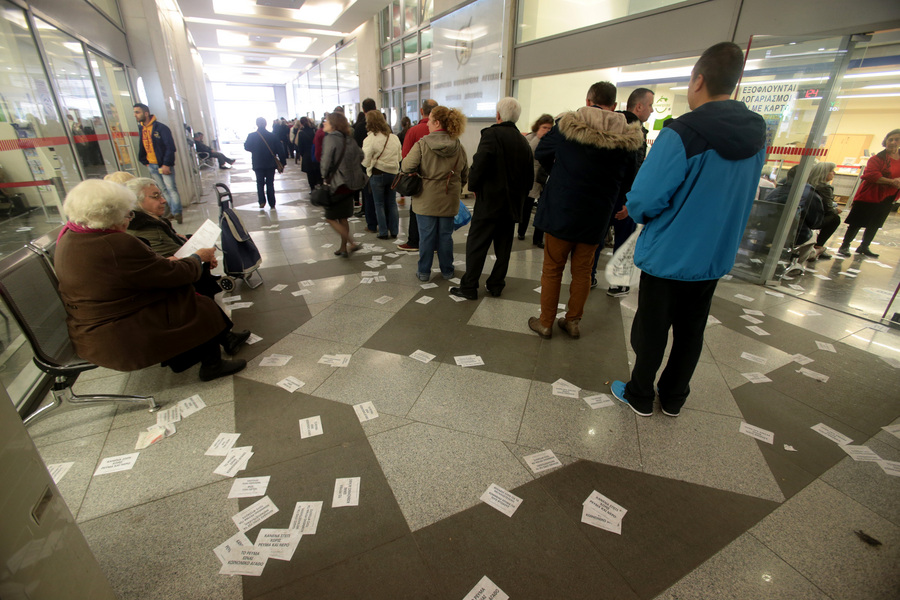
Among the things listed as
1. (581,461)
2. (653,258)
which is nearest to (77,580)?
(581,461)

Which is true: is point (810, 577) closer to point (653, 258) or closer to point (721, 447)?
point (721, 447)

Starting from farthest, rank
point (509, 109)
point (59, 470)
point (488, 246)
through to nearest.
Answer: point (488, 246) < point (509, 109) < point (59, 470)

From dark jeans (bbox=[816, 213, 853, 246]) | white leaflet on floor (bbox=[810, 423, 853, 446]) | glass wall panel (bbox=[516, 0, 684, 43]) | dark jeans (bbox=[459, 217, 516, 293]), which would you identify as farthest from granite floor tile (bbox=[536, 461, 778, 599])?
glass wall panel (bbox=[516, 0, 684, 43])

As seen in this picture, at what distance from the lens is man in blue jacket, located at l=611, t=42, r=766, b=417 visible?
1810mm

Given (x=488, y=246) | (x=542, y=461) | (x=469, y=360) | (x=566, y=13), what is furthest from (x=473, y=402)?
(x=566, y=13)

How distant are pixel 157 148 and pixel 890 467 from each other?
352 inches

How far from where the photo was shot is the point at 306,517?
5.86 ft

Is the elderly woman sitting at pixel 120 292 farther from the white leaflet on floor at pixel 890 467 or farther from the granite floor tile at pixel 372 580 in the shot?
the white leaflet on floor at pixel 890 467

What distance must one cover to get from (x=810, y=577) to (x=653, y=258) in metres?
1.44

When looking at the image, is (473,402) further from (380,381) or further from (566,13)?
(566,13)

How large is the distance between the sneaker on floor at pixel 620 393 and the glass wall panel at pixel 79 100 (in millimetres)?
5960

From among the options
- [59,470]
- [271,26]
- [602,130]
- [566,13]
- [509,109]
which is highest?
[271,26]

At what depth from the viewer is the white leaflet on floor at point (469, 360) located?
2.96 meters

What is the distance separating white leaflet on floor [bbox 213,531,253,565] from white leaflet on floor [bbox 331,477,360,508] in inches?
14.2
